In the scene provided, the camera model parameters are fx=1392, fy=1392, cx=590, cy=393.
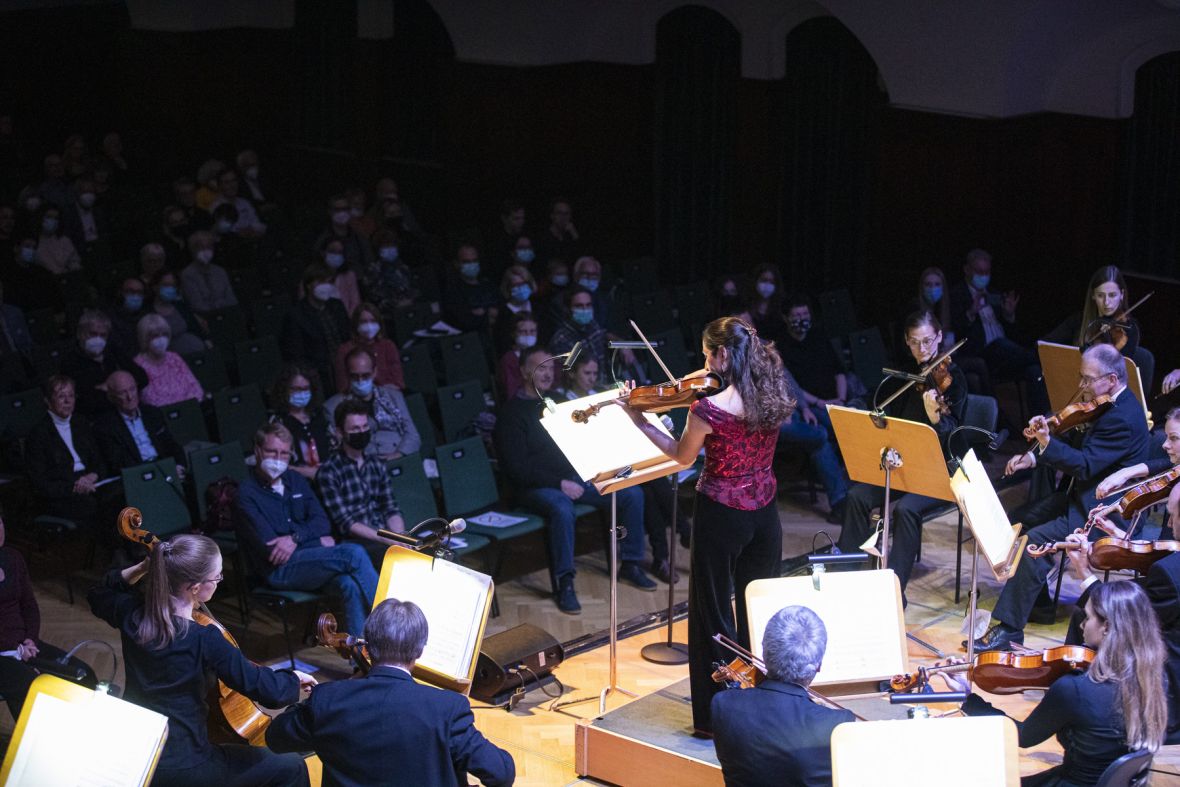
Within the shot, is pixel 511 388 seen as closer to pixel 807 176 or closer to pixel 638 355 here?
pixel 638 355

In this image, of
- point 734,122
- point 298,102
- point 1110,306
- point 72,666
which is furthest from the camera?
point 298,102

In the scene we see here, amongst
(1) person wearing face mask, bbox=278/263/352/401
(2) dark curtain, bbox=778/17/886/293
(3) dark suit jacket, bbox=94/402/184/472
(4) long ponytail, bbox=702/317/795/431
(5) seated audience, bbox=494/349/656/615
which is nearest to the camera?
(4) long ponytail, bbox=702/317/795/431

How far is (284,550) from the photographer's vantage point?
580cm

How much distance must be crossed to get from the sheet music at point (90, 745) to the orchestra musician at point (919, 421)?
3516 mm

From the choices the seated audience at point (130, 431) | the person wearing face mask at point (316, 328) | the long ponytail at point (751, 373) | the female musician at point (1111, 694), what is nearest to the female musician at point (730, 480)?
the long ponytail at point (751, 373)

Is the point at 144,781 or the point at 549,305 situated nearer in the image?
the point at 144,781

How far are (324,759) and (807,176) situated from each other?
822 cm

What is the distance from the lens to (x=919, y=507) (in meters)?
6.20

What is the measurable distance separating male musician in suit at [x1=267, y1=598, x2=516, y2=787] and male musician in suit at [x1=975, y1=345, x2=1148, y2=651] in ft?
9.47

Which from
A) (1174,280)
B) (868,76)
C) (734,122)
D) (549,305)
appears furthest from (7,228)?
(1174,280)

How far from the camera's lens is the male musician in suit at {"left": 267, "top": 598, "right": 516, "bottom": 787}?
11.5 feet

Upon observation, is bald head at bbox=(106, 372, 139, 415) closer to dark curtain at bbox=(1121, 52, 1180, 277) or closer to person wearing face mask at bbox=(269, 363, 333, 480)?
person wearing face mask at bbox=(269, 363, 333, 480)

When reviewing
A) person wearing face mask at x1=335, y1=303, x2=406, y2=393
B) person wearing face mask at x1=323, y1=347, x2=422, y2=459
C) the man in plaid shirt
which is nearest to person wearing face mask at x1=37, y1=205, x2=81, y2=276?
person wearing face mask at x1=335, y1=303, x2=406, y2=393

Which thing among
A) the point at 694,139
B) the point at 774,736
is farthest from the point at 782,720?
the point at 694,139
